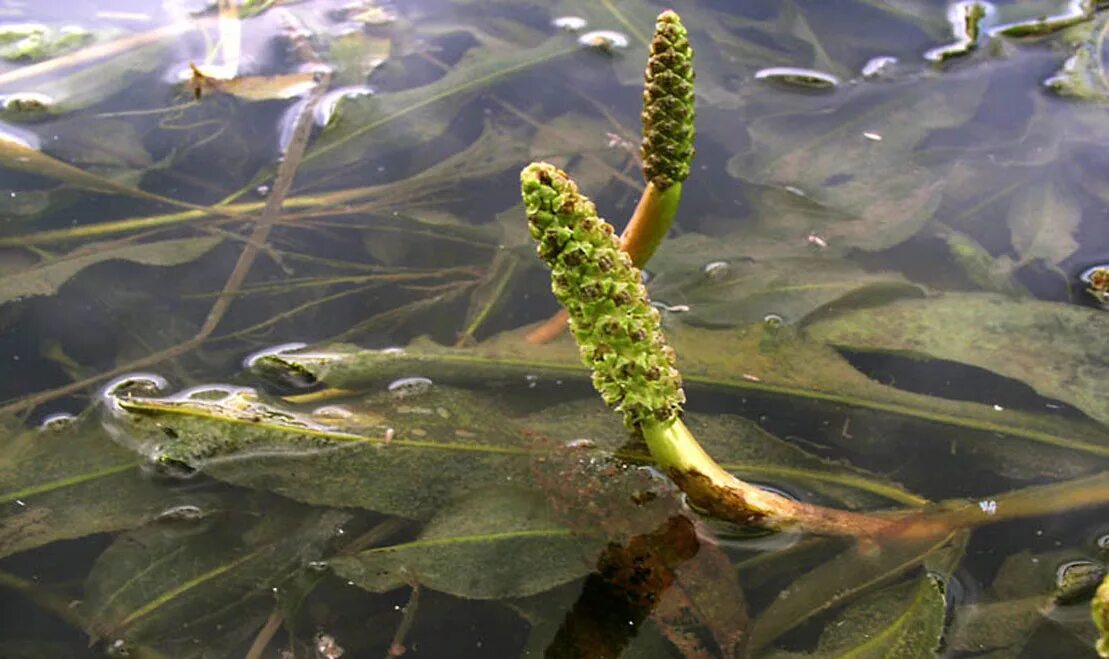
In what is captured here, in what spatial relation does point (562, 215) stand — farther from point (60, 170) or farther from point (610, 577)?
point (60, 170)

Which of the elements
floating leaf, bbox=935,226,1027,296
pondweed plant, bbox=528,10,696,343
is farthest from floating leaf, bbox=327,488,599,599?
floating leaf, bbox=935,226,1027,296

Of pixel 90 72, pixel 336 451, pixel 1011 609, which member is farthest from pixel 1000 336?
pixel 90 72

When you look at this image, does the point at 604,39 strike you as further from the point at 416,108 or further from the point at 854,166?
the point at 854,166

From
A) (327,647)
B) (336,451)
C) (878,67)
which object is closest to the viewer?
(327,647)

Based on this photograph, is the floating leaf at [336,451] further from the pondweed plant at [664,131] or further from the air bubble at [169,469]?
the pondweed plant at [664,131]

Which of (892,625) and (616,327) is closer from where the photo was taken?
(616,327)

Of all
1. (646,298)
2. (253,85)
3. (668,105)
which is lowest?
(253,85)
